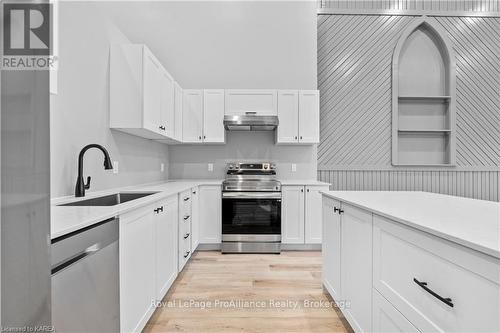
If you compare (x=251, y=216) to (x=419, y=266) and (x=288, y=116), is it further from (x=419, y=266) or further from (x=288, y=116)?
(x=419, y=266)

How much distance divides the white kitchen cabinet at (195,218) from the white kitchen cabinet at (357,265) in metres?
1.87

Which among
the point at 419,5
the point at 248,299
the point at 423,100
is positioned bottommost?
the point at 248,299

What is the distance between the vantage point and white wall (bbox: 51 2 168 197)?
6.31 ft

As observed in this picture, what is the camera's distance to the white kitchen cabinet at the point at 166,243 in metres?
2.02

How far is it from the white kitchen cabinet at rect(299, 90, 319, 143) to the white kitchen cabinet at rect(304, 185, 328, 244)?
742 mm

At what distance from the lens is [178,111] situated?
11.9ft

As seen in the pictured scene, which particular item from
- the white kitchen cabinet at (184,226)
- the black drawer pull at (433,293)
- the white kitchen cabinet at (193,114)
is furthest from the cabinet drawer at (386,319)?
the white kitchen cabinet at (193,114)

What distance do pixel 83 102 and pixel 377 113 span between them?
4222mm

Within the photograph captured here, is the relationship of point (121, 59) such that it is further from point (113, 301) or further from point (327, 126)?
point (327, 126)

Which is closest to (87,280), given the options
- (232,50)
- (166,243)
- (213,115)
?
(166,243)

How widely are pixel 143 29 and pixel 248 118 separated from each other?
230 cm

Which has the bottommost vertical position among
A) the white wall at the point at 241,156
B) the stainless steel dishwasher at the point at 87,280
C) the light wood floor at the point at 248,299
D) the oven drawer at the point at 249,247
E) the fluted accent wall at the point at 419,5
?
the light wood floor at the point at 248,299

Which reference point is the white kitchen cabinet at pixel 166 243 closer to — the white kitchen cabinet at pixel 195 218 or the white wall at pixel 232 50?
the white kitchen cabinet at pixel 195 218

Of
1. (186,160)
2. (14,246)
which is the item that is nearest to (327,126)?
(186,160)
